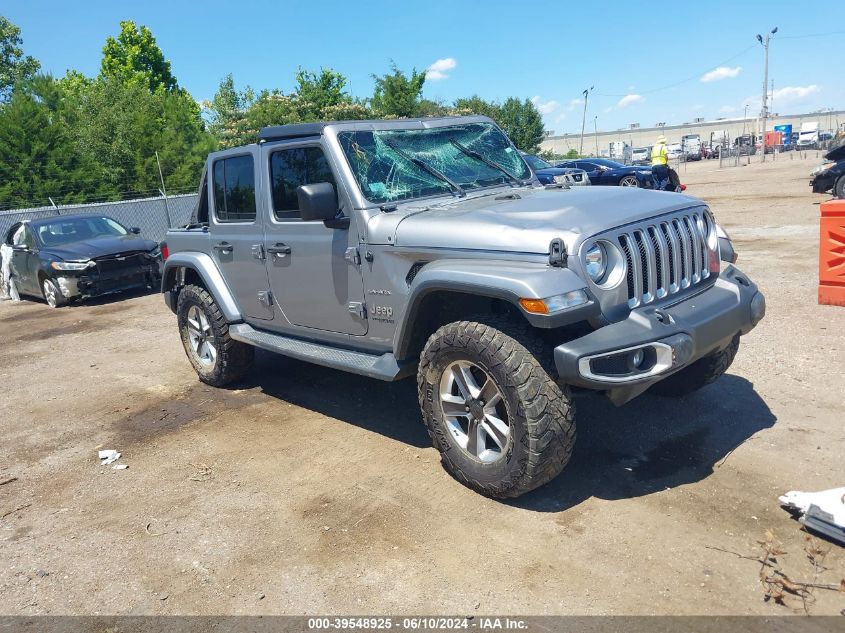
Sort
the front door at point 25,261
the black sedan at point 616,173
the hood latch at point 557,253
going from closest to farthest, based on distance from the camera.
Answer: the hood latch at point 557,253
the front door at point 25,261
the black sedan at point 616,173

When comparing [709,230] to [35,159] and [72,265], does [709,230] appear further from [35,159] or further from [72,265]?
[35,159]

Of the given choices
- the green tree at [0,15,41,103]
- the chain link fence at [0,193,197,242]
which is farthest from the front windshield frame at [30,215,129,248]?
the green tree at [0,15,41,103]

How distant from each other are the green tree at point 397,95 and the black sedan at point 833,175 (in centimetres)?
1924

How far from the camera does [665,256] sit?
3826 millimetres

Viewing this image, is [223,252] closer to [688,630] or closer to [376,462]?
[376,462]

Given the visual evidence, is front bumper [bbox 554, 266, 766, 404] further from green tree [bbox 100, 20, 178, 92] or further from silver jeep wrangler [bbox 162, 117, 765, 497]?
green tree [bbox 100, 20, 178, 92]

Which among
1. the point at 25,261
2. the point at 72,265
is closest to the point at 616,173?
the point at 72,265

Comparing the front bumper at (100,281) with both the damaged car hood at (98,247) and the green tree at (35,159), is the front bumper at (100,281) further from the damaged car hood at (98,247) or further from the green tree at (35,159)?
the green tree at (35,159)

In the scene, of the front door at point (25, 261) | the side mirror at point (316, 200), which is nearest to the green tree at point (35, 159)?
the front door at point (25, 261)

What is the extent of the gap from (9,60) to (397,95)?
32817mm

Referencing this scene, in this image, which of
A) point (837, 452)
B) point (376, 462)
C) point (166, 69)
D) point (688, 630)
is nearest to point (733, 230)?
point (837, 452)

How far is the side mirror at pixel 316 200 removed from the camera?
4.21 meters

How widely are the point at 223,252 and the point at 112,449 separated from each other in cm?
175

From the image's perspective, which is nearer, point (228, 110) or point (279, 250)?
point (279, 250)
